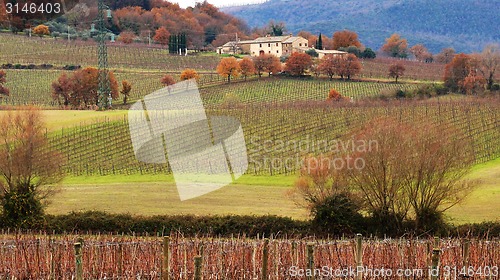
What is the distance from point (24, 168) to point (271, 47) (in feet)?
275

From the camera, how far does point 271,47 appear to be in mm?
109875

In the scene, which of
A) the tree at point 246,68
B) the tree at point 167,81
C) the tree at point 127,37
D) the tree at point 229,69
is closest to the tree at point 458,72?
the tree at point 246,68

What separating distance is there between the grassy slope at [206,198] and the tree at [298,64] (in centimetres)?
4965

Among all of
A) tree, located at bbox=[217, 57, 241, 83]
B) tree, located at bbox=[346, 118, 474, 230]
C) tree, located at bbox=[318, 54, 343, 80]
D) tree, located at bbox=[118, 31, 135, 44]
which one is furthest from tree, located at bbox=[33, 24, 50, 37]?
tree, located at bbox=[346, 118, 474, 230]

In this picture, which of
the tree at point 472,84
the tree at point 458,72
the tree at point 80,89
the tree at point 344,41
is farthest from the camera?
the tree at point 344,41

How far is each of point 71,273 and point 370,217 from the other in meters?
13.7

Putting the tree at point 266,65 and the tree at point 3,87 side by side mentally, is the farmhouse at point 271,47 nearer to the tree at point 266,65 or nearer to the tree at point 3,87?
the tree at point 266,65

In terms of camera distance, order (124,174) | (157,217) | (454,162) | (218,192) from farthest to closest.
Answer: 1. (124,174)
2. (218,192)
3. (454,162)
4. (157,217)

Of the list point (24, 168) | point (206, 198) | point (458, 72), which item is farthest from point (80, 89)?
point (458, 72)

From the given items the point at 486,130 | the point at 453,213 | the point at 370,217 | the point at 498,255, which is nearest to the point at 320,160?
the point at 370,217

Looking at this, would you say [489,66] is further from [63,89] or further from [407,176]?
[407,176]

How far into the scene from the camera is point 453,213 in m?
30.9

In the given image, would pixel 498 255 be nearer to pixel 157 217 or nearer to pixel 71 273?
pixel 71 273

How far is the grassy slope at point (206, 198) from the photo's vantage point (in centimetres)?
3089
